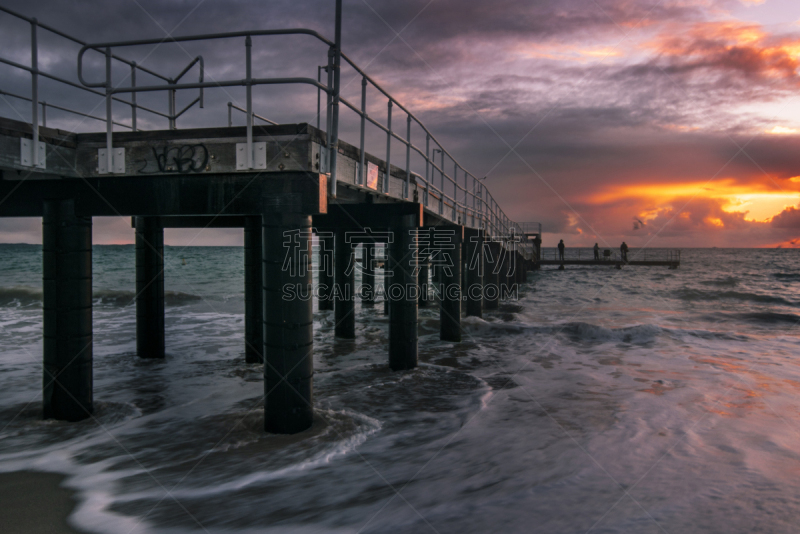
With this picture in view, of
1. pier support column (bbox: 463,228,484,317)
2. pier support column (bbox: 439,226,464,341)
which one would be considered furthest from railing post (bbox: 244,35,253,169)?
pier support column (bbox: 463,228,484,317)

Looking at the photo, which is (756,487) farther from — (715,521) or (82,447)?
(82,447)

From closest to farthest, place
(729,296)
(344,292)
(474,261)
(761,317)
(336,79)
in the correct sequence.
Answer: (336,79)
(344,292)
(474,261)
(761,317)
(729,296)

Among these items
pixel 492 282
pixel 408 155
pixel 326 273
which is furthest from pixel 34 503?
pixel 492 282

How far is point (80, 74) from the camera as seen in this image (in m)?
5.69

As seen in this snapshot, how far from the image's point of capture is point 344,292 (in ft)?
43.4

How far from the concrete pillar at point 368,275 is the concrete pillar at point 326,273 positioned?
1.53 meters

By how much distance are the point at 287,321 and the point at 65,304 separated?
316 centimetres

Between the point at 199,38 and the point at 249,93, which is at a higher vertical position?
the point at 199,38

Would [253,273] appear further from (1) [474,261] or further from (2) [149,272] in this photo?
(1) [474,261]

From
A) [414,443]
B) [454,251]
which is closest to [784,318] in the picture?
[454,251]

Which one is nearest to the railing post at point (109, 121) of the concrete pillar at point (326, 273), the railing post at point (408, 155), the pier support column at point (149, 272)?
the pier support column at point (149, 272)

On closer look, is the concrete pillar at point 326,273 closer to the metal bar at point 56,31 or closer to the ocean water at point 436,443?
the ocean water at point 436,443

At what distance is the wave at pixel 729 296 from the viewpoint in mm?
29909

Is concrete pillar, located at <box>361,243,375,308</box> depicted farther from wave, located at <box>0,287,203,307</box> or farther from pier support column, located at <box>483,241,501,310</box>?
wave, located at <box>0,287,203,307</box>
